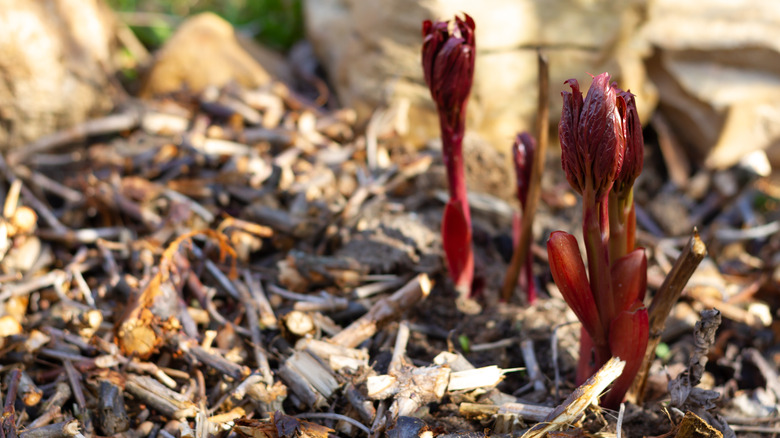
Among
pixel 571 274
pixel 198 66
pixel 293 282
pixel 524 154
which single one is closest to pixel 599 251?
pixel 571 274

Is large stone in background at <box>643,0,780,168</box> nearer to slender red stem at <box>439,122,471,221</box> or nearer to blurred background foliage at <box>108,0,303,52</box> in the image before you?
slender red stem at <box>439,122,471,221</box>

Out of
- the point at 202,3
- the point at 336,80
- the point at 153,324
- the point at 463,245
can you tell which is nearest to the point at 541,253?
the point at 463,245

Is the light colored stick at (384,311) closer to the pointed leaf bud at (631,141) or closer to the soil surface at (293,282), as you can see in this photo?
the soil surface at (293,282)

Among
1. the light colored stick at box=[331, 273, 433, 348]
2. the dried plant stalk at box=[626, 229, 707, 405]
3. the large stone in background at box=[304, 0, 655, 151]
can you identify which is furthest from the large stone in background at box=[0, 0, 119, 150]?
the dried plant stalk at box=[626, 229, 707, 405]

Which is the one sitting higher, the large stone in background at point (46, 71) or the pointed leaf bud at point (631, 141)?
the pointed leaf bud at point (631, 141)

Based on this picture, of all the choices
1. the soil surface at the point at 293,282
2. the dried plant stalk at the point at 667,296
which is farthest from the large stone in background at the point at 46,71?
the dried plant stalk at the point at 667,296

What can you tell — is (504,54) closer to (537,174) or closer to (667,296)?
(537,174)
